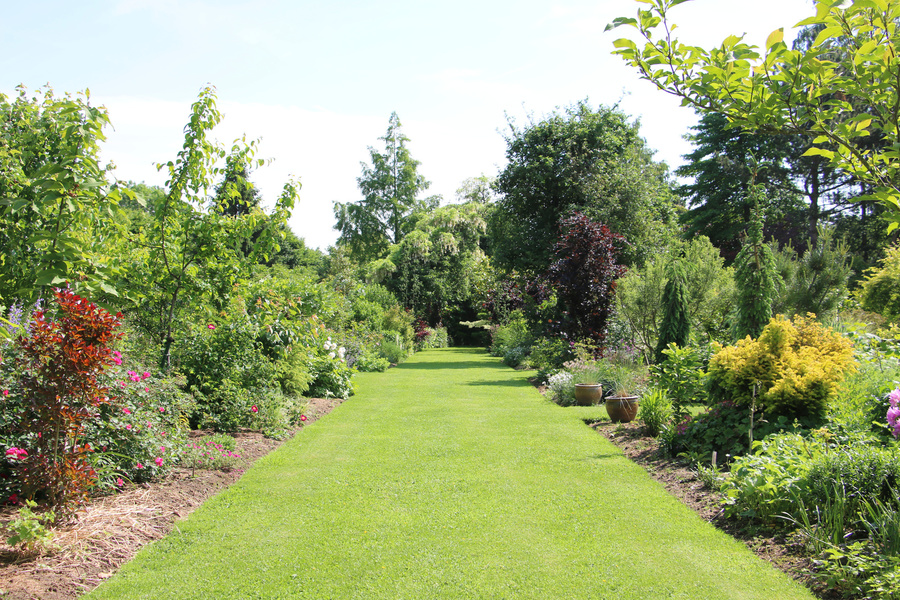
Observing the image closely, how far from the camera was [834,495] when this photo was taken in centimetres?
397

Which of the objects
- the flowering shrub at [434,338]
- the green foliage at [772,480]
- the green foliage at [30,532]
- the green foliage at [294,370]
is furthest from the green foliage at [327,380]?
the flowering shrub at [434,338]

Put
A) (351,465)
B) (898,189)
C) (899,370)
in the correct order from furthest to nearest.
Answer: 1. (351,465)
2. (899,370)
3. (898,189)

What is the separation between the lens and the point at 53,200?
3879 millimetres

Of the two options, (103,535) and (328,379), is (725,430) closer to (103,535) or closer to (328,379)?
(103,535)

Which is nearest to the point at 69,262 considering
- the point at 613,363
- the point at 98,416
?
the point at 98,416

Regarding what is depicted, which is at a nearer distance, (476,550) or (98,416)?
(476,550)

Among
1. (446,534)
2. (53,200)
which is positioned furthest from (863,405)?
(53,200)

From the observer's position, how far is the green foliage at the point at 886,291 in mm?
13117

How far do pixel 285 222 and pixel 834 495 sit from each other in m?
5.99

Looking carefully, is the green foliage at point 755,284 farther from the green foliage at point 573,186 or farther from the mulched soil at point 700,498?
the green foliage at point 573,186

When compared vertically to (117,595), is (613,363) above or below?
above

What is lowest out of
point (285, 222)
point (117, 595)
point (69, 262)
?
point (117, 595)

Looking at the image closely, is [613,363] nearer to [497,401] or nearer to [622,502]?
[497,401]

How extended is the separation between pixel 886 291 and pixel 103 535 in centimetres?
1650
